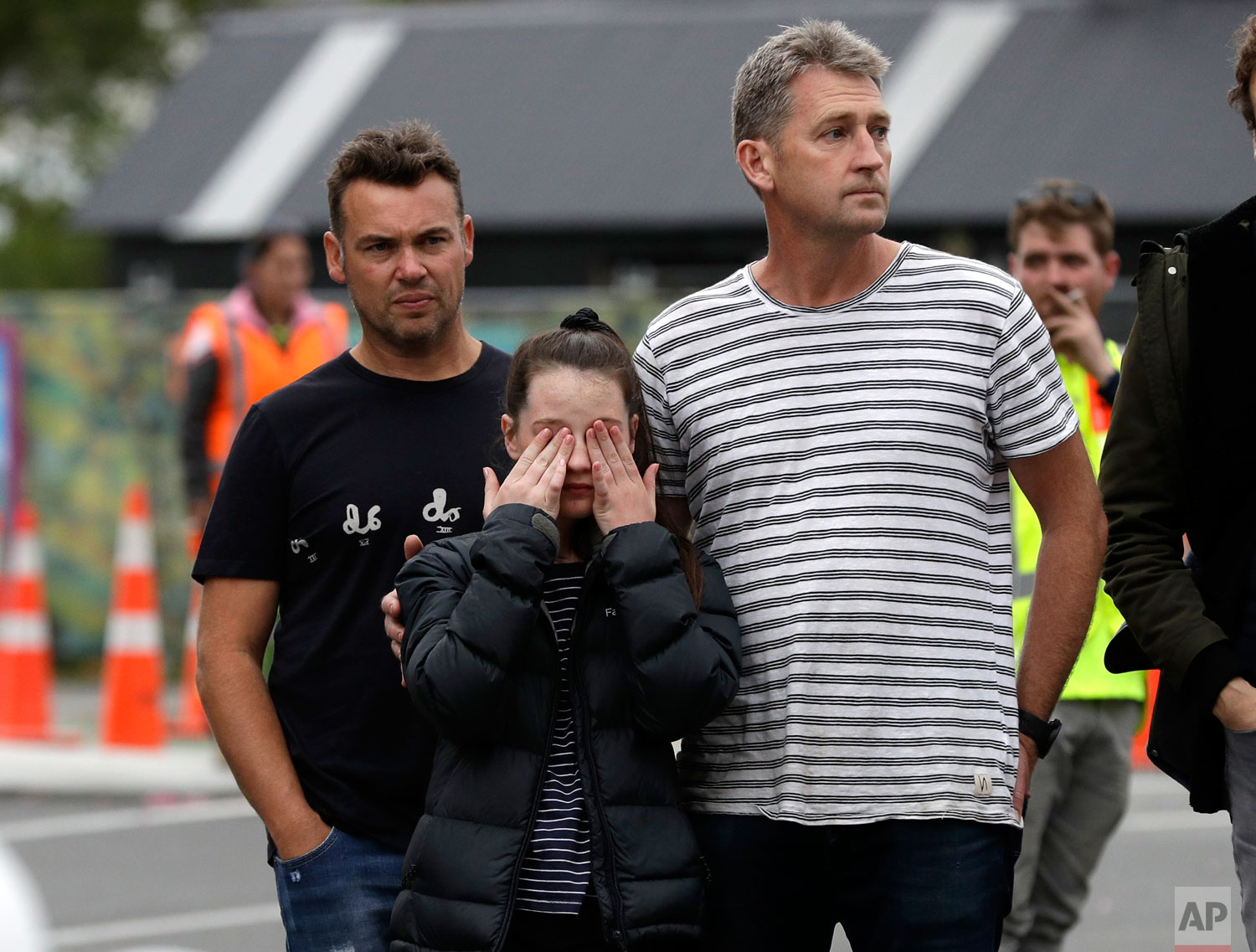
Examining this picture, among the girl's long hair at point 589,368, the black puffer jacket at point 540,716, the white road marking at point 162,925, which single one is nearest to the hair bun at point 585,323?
the girl's long hair at point 589,368

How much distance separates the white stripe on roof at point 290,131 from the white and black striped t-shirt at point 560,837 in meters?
16.1

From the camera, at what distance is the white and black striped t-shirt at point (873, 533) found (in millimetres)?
3264

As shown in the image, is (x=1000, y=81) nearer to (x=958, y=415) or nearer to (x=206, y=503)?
(x=206, y=503)

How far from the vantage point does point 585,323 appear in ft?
11.2

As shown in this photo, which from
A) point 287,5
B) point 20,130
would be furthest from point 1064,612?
point 287,5

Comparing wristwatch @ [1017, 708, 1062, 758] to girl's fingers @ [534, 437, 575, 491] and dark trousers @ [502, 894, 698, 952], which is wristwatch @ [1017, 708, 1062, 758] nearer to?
dark trousers @ [502, 894, 698, 952]

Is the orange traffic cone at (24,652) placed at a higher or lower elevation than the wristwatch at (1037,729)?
higher

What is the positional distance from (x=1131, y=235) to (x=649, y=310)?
22.1ft

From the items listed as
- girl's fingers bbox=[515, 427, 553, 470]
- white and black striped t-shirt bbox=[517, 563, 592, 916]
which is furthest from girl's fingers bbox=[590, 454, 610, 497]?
white and black striped t-shirt bbox=[517, 563, 592, 916]

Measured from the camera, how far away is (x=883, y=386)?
11.0 ft

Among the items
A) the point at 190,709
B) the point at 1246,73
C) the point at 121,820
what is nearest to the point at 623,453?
the point at 1246,73

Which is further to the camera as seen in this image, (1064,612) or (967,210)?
(967,210)

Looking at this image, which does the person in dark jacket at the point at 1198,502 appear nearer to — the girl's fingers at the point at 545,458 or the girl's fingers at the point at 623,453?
the girl's fingers at the point at 623,453

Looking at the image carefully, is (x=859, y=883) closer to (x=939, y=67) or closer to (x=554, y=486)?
(x=554, y=486)
